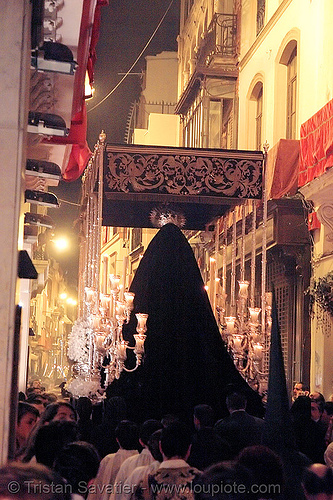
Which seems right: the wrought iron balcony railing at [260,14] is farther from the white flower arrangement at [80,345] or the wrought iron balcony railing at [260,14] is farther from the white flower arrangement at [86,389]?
the white flower arrangement at [86,389]

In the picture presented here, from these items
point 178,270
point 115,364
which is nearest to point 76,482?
point 115,364

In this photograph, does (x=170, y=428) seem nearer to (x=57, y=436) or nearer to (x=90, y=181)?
(x=57, y=436)

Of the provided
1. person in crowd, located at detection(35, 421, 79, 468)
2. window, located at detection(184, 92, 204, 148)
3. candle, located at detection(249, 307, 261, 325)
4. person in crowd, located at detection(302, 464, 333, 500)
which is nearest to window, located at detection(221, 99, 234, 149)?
window, located at detection(184, 92, 204, 148)

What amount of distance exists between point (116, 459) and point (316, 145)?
9.14 m

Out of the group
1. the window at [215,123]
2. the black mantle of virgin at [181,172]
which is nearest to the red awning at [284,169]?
the black mantle of virgin at [181,172]

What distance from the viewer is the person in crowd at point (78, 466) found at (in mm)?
→ 4605

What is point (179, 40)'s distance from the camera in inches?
1262

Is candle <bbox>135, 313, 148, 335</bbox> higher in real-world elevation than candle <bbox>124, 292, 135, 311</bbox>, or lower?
lower

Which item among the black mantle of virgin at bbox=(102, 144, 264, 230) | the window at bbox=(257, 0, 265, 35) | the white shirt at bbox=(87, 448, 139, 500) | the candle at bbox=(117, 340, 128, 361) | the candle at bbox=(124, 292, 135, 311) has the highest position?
the window at bbox=(257, 0, 265, 35)

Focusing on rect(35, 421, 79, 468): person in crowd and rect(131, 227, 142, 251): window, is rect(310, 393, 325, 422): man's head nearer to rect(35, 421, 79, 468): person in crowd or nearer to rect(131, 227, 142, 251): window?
rect(35, 421, 79, 468): person in crowd

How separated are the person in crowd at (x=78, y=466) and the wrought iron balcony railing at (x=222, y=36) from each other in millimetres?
18984

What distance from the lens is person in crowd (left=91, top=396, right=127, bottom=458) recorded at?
27.9 ft

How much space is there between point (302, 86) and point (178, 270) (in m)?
6.33

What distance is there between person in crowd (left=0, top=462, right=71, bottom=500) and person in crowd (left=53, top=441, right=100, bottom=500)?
157 cm
